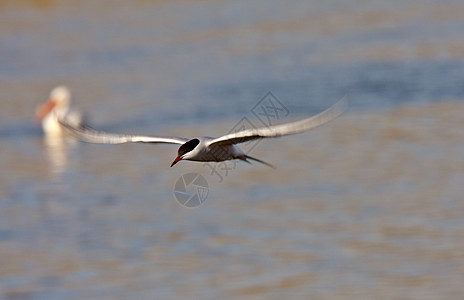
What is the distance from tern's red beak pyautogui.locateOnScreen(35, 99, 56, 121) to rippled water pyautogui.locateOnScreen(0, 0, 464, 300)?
0.29m

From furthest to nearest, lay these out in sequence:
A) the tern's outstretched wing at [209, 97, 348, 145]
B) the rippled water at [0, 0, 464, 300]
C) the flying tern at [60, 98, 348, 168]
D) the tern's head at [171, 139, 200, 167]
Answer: the rippled water at [0, 0, 464, 300]
the tern's head at [171, 139, 200, 167]
the flying tern at [60, 98, 348, 168]
the tern's outstretched wing at [209, 97, 348, 145]

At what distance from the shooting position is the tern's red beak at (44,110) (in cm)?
2248

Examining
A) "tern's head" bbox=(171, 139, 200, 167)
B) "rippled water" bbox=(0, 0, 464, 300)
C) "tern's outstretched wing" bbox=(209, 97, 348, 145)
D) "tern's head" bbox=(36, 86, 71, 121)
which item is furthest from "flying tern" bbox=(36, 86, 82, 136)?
"tern's outstretched wing" bbox=(209, 97, 348, 145)

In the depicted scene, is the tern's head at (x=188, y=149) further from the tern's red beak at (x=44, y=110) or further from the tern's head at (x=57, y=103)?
the tern's red beak at (x=44, y=110)

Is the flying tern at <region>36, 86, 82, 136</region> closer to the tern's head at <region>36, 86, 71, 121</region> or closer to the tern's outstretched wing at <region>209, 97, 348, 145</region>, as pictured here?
the tern's head at <region>36, 86, 71, 121</region>

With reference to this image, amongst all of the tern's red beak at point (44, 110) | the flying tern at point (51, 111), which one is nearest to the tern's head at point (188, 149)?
the flying tern at point (51, 111)

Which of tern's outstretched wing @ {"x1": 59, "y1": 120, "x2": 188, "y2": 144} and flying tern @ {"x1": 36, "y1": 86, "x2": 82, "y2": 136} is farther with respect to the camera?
flying tern @ {"x1": 36, "y1": 86, "x2": 82, "y2": 136}

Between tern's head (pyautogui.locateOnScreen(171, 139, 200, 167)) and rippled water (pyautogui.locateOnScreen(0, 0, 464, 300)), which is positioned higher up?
rippled water (pyautogui.locateOnScreen(0, 0, 464, 300))

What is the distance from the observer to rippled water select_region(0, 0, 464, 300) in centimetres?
1273

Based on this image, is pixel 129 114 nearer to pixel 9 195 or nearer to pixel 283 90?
pixel 283 90

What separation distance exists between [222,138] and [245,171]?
1057 cm

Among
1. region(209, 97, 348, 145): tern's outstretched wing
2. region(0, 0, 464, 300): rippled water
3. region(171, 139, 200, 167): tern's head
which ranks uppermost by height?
region(0, 0, 464, 300): rippled water

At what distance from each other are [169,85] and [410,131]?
812 centimetres

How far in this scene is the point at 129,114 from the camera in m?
22.7
